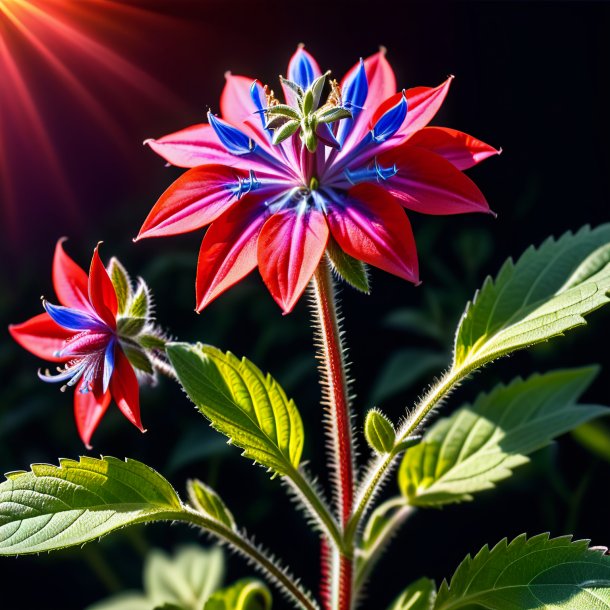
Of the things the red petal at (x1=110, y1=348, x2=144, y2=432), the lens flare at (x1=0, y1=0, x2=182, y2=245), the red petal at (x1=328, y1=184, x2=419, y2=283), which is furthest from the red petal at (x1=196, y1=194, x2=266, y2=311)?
the lens flare at (x1=0, y1=0, x2=182, y2=245)

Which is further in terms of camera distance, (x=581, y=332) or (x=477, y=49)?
(x=477, y=49)

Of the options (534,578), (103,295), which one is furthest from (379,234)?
(534,578)

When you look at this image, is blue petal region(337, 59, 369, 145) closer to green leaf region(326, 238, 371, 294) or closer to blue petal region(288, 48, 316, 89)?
blue petal region(288, 48, 316, 89)

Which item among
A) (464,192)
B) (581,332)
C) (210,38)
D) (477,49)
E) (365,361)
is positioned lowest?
(581,332)

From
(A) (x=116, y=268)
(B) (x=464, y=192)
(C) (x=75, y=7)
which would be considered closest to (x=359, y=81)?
(B) (x=464, y=192)

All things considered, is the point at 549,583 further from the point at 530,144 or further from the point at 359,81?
the point at 530,144

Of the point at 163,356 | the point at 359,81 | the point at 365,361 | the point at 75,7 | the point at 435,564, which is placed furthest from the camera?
the point at 75,7

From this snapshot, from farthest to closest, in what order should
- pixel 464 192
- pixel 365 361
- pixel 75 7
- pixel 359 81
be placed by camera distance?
Result: pixel 75 7 → pixel 365 361 → pixel 359 81 → pixel 464 192
